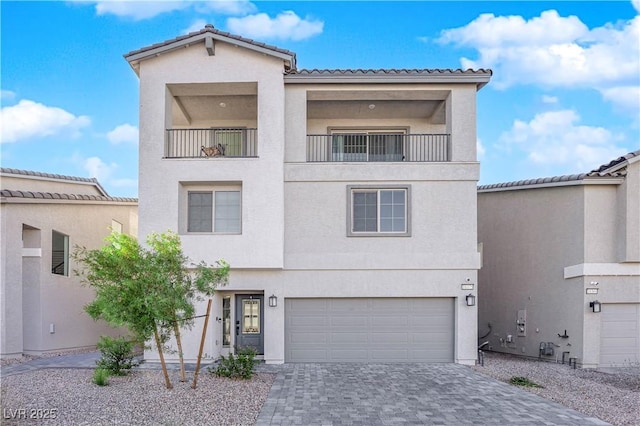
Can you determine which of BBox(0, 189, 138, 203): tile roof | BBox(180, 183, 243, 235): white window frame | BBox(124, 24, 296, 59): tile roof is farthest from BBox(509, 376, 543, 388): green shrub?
BBox(0, 189, 138, 203): tile roof

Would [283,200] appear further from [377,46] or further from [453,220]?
[377,46]

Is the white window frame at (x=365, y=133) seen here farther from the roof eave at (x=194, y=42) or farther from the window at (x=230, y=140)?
the roof eave at (x=194, y=42)

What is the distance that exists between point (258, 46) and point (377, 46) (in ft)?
15.5

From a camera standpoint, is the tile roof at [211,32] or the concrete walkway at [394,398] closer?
the concrete walkway at [394,398]

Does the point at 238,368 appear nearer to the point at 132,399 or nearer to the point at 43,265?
the point at 132,399

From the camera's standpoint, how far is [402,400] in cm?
987

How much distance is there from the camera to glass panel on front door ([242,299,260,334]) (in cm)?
1518

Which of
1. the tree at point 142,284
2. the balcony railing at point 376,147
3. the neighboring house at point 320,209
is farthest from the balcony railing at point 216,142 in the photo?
the tree at point 142,284

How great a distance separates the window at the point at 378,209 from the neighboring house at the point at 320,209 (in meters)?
0.03

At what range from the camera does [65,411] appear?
28.3ft

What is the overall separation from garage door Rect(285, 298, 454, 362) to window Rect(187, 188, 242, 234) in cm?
281

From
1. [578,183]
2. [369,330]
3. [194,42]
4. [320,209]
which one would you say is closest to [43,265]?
[194,42]

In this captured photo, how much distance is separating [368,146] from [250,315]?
21.1 ft

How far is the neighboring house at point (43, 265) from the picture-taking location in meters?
14.5
